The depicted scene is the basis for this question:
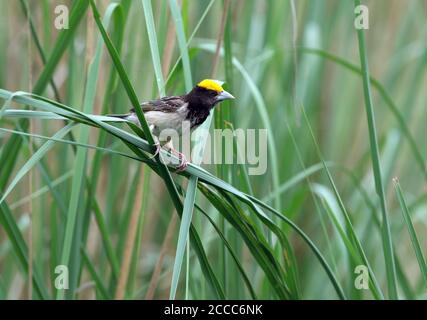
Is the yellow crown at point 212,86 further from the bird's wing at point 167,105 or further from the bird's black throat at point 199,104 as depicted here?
the bird's wing at point 167,105

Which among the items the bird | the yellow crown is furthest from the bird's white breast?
the yellow crown

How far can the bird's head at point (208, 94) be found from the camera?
2123mm

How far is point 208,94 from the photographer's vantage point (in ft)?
7.13

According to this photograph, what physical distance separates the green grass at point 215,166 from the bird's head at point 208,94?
5 cm

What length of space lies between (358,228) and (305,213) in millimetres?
601

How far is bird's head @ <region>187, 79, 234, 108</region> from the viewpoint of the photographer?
212 cm

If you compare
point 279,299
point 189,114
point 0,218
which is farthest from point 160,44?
point 279,299

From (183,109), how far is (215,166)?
238mm

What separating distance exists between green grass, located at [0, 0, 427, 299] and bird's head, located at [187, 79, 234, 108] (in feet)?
0.15

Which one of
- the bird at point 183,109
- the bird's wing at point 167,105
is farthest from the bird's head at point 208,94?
the bird's wing at point 167,105

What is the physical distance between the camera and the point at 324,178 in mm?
3605

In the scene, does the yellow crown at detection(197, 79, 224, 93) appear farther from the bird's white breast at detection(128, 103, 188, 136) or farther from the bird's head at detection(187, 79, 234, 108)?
the bird's white breast at detection(128, 103, 188, 136)

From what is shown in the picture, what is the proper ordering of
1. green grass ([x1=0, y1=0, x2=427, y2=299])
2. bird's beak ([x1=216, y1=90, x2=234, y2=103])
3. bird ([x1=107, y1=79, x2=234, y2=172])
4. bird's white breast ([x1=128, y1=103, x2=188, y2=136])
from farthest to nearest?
bird's white breast ([x1=128, y1=103, x2=188, y2=136]) < bird ([x1=107, y1=79, x2=234, y2=172]) < bird's beak ([x1=216, y1=90, x2=234, y2=103]) < green grass ([x1=0, y1=0, x2=427, y2=299])

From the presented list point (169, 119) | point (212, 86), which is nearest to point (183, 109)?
point (169, 119)
